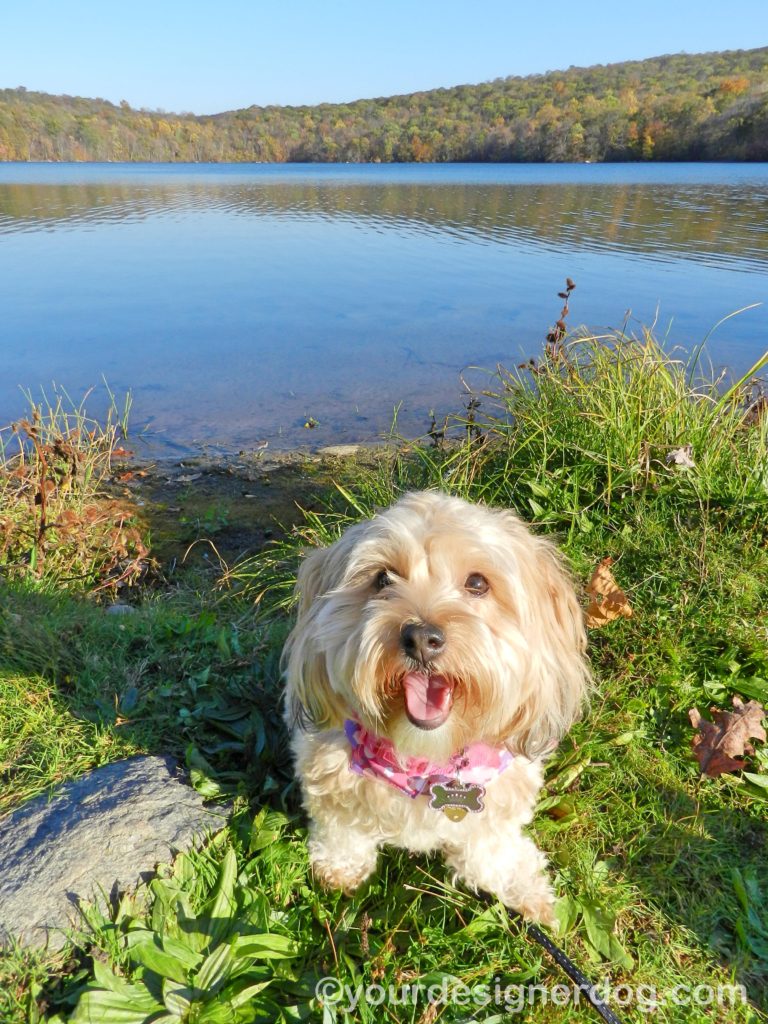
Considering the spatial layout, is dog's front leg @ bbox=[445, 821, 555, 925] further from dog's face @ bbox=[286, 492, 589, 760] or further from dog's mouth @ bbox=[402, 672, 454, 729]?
dog's mouth @ bbox=[402, 672, 454, 729]

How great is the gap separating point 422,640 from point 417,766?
68 centimetres

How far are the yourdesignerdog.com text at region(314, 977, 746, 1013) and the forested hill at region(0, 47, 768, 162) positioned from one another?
2914 inches

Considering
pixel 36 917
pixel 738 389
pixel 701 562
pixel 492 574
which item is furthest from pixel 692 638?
pixel 36 917

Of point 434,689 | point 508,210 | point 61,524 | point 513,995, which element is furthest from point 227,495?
point 508,210

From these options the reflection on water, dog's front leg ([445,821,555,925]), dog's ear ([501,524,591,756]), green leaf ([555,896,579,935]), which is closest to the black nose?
dog's ear ([501,524,591,756])

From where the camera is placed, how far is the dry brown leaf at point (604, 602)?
12.7 feet

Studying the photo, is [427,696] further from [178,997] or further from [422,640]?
[178,997]

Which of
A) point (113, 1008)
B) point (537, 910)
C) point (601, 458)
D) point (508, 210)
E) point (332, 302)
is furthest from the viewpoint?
point (508, 210)

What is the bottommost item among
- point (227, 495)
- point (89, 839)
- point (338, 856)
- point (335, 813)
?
point (227, 495)

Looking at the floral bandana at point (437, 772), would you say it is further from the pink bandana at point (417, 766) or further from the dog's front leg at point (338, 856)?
the dog's front leg at point (338, 856)

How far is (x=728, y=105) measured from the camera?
66.4m

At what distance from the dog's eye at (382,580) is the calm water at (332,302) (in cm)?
482

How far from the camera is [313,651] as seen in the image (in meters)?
2.46

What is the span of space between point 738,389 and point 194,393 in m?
7.22
